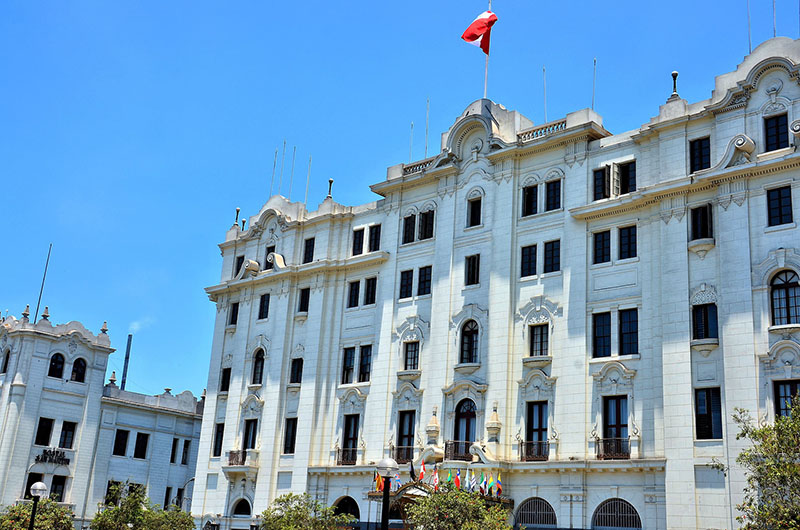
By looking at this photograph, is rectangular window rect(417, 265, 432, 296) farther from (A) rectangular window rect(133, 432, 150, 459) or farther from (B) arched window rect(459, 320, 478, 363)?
(A) rectangular window rect(133, 432, 150, 459)

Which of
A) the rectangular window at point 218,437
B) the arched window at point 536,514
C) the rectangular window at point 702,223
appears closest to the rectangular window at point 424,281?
the arched window at point 536,514

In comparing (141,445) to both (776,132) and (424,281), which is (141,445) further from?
(776,132)

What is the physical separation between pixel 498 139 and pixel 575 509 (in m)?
18.4

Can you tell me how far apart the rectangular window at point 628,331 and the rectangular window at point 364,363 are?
15.0 meters

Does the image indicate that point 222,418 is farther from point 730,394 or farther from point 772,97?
point 772,97

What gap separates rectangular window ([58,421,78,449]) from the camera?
61.7 metres

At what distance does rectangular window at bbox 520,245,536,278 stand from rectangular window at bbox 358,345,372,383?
34.6 ft

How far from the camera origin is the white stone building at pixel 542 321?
34.9 m

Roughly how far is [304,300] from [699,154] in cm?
2508

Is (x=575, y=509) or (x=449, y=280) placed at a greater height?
(x=449, y=280)

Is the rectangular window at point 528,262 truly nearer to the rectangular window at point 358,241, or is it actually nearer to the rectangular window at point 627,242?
the rectangular window at point 627,242

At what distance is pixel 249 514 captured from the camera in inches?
2019

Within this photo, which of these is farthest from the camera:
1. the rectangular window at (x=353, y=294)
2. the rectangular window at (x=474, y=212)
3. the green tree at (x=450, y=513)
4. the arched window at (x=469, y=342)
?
the rectangular window at (x=353, y=294)

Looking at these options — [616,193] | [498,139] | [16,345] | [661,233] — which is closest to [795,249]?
[661,233]
